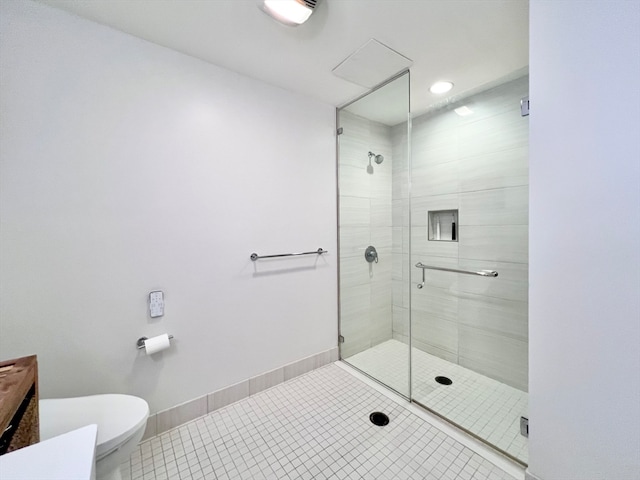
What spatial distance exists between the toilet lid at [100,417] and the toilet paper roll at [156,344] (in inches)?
9.9

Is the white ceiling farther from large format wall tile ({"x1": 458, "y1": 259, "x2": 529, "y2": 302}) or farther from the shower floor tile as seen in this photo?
the shower floor tile

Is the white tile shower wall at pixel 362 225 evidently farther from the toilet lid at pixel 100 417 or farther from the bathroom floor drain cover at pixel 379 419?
the toilet lid at pixel 100 417

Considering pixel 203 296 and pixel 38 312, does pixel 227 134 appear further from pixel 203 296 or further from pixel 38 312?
pixel 38 312

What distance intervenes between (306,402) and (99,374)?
1.29 metres

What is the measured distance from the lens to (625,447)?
957 millimetres

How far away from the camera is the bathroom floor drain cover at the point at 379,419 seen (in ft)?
5.41

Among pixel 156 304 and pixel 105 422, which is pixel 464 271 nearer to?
pixel 156 304

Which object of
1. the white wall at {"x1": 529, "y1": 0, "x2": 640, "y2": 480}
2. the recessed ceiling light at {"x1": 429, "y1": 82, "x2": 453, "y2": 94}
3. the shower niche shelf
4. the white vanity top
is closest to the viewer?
the white vanity top

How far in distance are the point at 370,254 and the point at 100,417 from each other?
7.01ft

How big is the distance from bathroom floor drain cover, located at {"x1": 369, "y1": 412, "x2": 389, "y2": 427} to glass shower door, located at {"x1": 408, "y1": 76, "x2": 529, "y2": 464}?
12.2 inches

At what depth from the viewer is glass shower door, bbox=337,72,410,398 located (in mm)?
2375

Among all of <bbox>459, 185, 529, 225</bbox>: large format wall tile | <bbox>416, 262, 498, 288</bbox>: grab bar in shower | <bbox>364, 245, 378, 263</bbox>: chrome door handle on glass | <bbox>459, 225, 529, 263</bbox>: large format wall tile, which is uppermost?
<bbox>459, 185, 529, 225</bbox>: large format wall tile

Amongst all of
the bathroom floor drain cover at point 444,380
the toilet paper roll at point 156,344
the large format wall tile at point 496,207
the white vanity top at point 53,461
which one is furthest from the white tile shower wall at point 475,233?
the white vanity top at point 53,461

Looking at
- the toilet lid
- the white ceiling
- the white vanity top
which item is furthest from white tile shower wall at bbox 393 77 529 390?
the white vanity top
